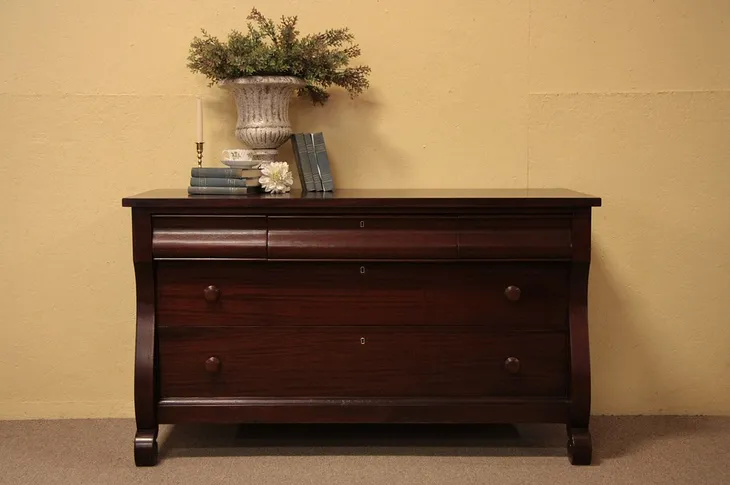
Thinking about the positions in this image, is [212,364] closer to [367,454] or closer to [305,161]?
[367,454]

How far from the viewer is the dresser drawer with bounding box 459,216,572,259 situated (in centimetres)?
234

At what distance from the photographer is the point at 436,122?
9.26 ft

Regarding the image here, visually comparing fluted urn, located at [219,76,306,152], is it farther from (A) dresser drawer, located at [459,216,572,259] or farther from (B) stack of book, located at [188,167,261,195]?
(A) dresser drawer, located at [459,216,572,259]

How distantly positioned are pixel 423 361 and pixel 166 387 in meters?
0.82

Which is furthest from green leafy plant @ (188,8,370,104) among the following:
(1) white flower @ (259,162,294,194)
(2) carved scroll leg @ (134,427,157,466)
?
(2) carved scroll leg @ (134,427,157,466)

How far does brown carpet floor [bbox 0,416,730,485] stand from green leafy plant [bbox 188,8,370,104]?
1.24 meters

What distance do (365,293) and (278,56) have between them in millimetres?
844

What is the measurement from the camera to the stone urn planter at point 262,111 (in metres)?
2.59

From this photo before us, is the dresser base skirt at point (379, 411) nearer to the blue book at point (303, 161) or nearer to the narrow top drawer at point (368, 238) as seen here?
the narrow top drawer at point (368, 238)

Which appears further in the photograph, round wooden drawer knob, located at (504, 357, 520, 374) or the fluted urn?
the fluted urn

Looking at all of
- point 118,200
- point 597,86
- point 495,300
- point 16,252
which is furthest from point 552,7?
point 16,252

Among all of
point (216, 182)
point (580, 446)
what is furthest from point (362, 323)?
point (580, 446)

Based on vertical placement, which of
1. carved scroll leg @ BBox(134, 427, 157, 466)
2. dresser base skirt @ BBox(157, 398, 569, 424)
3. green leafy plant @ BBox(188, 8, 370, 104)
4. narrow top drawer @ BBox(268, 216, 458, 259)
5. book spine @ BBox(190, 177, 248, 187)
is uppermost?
green leafy plant @ BBox(188, 8, 370, 104)

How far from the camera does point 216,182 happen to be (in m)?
2.45
